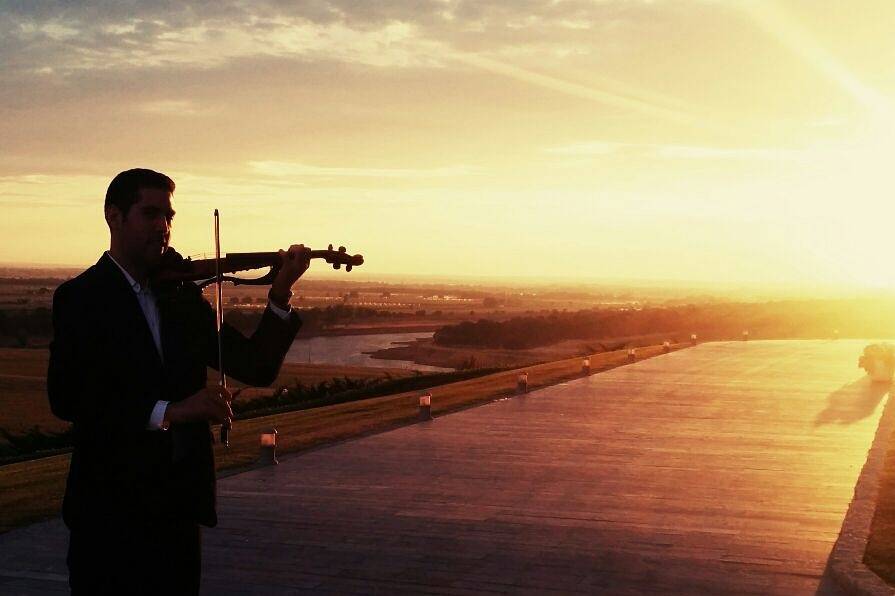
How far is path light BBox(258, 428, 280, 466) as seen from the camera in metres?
14.1

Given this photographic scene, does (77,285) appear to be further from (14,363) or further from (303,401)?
(14,363)

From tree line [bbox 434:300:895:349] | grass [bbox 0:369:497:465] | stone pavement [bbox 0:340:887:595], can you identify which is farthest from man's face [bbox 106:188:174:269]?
tree line [bbox 434:300:895:349]

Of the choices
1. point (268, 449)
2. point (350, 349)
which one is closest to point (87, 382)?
point (268, 449)

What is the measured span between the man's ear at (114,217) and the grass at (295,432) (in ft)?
23.2

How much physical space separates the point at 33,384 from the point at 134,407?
147 ft

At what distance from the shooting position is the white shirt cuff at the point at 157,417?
3.93 metres

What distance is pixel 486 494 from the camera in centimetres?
1208

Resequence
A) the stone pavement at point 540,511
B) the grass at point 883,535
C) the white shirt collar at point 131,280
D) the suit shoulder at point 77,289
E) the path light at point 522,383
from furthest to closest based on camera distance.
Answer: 1. the path light at point 522,383
2. the grass at point 883,535
3. the stone pavement at point 540,511
4. the white shirt collar at point 131,280
5. the suit shoulder at point 77,289

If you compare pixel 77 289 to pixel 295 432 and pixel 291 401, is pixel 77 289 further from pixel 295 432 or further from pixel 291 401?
pixel 291 401

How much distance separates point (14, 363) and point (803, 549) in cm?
5357

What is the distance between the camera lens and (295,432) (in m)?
17.7

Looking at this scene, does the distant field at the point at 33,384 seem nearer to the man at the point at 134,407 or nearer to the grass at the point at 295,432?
the grass at the point at 295,432

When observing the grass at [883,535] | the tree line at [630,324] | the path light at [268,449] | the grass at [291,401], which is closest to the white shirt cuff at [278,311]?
the grass at [883,535]

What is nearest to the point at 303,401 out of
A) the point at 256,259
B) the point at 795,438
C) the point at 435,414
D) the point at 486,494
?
the point at 435,414
